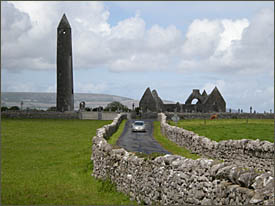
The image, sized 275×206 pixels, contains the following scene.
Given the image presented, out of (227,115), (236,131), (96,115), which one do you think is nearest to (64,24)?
(96,115)

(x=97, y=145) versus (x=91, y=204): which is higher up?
(x=97, y=145)

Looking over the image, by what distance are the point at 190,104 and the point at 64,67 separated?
2675 cm

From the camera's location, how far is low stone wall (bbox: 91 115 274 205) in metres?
7.57

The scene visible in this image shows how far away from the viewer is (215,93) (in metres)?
83.2

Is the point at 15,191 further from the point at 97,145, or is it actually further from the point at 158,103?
the point at 158,103

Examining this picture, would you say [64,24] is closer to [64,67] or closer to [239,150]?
[64,67]

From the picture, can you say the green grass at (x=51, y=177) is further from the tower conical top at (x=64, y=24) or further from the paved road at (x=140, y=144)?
the tower conical top at (x=64, y=24)

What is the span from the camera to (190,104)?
274 feet

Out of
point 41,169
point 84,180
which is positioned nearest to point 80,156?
point 41,169

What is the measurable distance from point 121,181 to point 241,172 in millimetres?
6953

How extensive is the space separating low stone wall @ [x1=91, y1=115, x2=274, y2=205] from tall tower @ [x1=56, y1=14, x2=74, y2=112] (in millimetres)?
53807

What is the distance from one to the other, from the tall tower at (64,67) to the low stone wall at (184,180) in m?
53.8

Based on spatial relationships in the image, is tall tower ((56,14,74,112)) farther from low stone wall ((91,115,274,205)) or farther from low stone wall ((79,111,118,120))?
low stone wall ((91,115,274,205))

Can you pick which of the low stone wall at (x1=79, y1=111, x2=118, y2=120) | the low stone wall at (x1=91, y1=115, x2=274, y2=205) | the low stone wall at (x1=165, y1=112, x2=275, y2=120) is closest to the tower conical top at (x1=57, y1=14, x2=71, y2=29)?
the low stone wall at (x1=79, y1=111, x2=118, y2=120)
